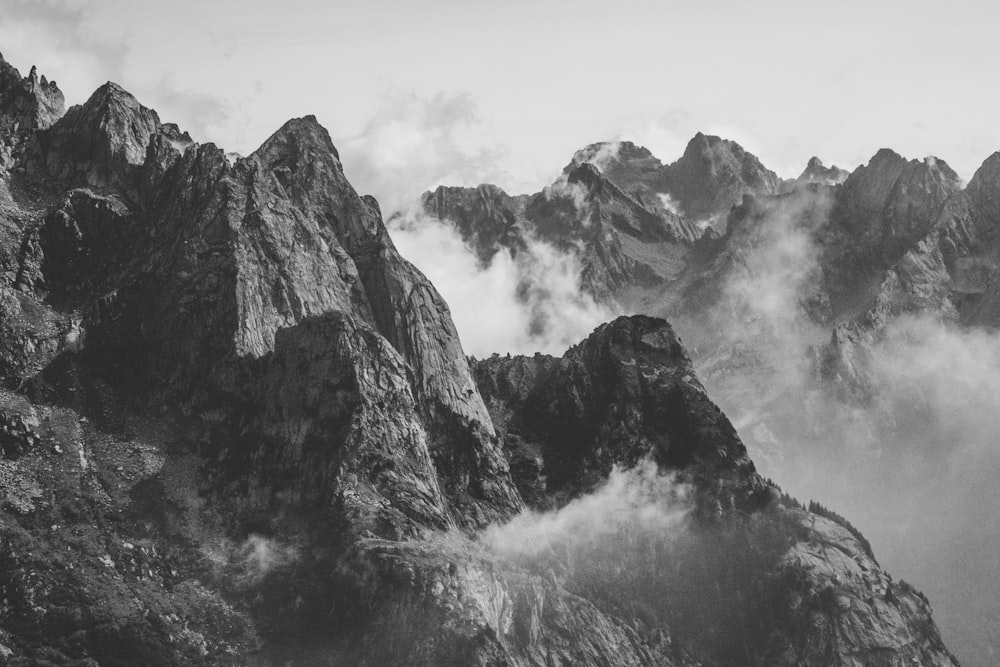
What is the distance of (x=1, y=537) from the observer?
652 ft

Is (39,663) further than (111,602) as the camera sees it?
No

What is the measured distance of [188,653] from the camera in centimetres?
19912

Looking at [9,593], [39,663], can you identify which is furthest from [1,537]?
[39,663]

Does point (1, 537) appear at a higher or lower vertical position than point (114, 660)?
higher

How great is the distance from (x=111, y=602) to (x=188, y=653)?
52.1ft

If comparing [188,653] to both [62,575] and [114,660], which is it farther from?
[62,575]

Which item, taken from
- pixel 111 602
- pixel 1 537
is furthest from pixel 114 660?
pixel 1 537

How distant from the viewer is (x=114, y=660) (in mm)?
191250

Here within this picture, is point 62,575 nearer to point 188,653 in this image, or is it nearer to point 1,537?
point 1,537

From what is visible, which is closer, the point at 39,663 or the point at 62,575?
the point at 39,663

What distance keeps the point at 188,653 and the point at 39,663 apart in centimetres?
2509

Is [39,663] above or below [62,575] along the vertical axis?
below

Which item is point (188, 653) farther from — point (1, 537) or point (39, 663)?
point (1, 537)

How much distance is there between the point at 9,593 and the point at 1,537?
11.9 m
